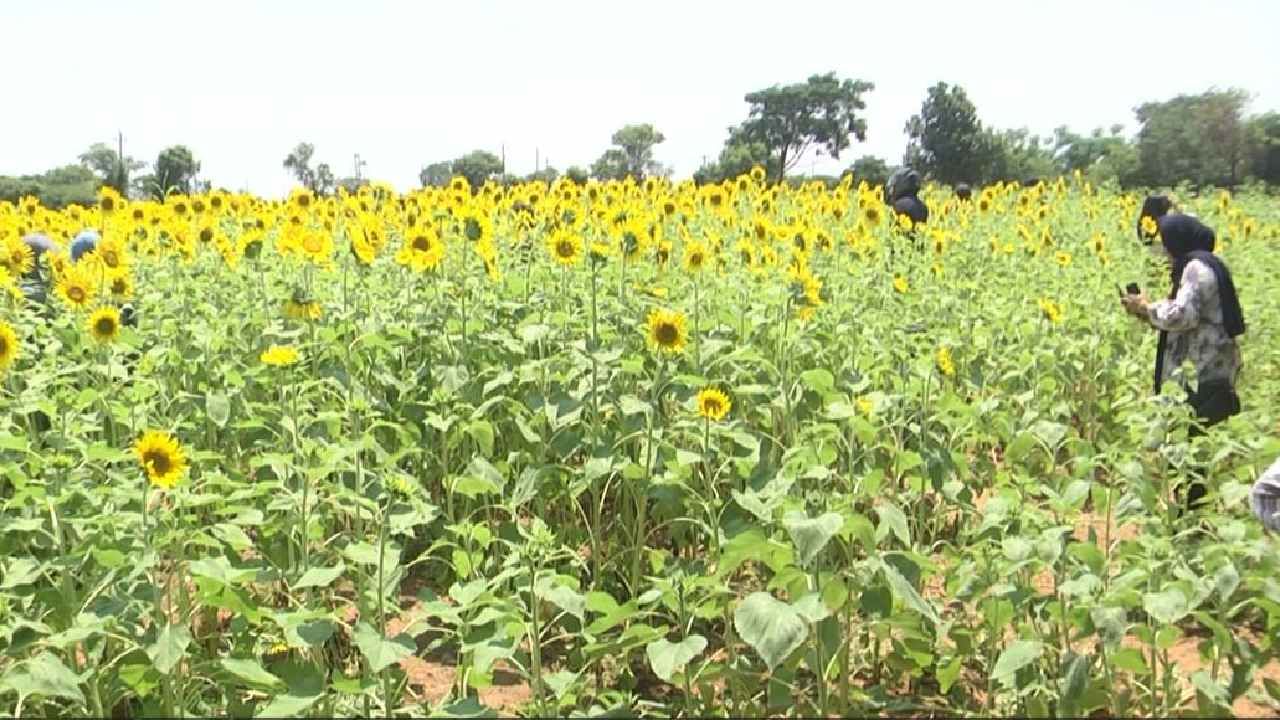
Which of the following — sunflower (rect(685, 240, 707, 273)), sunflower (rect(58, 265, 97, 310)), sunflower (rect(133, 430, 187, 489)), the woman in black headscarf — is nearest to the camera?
sunflower (rect(133, 430, 187, 489))

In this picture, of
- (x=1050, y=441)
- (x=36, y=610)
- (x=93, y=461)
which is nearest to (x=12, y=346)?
(x=93, y=461)

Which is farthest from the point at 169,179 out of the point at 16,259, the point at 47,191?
the point at 47,191

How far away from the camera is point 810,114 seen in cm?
6138

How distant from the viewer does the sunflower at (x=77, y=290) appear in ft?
12.7

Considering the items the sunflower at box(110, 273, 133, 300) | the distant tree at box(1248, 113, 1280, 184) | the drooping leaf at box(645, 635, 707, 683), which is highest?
the distant tree at box(1248, 113, 1280, 184)

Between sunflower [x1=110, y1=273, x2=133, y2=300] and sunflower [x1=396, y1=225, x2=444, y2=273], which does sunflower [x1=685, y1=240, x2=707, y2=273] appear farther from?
sunflower [x1=110, y1=273, x2=133, y2=300]

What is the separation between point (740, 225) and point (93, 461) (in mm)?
5848

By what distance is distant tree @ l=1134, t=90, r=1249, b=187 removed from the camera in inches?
1861

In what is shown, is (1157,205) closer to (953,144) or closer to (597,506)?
(597,506)

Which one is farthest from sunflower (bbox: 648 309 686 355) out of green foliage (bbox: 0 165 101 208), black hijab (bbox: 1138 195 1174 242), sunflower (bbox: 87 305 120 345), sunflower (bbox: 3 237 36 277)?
green foliage (bbox: 0 165 101 208)

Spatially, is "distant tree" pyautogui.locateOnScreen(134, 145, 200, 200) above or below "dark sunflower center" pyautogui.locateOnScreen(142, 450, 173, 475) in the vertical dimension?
above

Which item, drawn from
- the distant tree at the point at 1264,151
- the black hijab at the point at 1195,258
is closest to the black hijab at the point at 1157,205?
the black hijab at the point at 1195,258

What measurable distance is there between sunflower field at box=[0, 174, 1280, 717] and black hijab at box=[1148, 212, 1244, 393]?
64 cm

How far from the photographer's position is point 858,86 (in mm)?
66375
